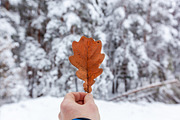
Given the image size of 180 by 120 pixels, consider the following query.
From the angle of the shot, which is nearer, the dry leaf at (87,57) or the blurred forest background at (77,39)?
the dry leaf at (87,57)

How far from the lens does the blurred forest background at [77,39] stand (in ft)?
7.76

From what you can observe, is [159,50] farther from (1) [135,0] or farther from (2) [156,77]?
(1) [135,0]

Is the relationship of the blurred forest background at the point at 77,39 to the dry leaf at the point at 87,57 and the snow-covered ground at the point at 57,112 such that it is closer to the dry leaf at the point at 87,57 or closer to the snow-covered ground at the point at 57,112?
the snow-covered ground at the point at 57,112

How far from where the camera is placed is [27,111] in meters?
1.79

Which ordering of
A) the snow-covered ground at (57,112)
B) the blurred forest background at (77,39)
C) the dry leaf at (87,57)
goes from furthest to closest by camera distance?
1. the blurred forest background at (77,39)
2. the snow-covered ground at (57,112)
3. the dry leaf at (87,57)

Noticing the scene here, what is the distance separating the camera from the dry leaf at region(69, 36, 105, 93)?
53 centimetres

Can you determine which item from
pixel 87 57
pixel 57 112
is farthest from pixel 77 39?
pixel 87 57

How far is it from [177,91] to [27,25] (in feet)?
13.1

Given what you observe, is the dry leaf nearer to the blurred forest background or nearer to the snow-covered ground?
the snow-covered ground

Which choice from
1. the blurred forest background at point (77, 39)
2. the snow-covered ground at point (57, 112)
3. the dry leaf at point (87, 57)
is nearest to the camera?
the dry leaf at point (87, 57)

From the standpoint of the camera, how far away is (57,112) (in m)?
1.81

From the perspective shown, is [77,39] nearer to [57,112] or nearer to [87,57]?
[57,112]

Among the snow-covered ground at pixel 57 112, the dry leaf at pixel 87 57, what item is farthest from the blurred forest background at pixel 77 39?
the dry leaf at pixel 87 57

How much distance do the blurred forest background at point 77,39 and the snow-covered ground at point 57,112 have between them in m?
0.45
